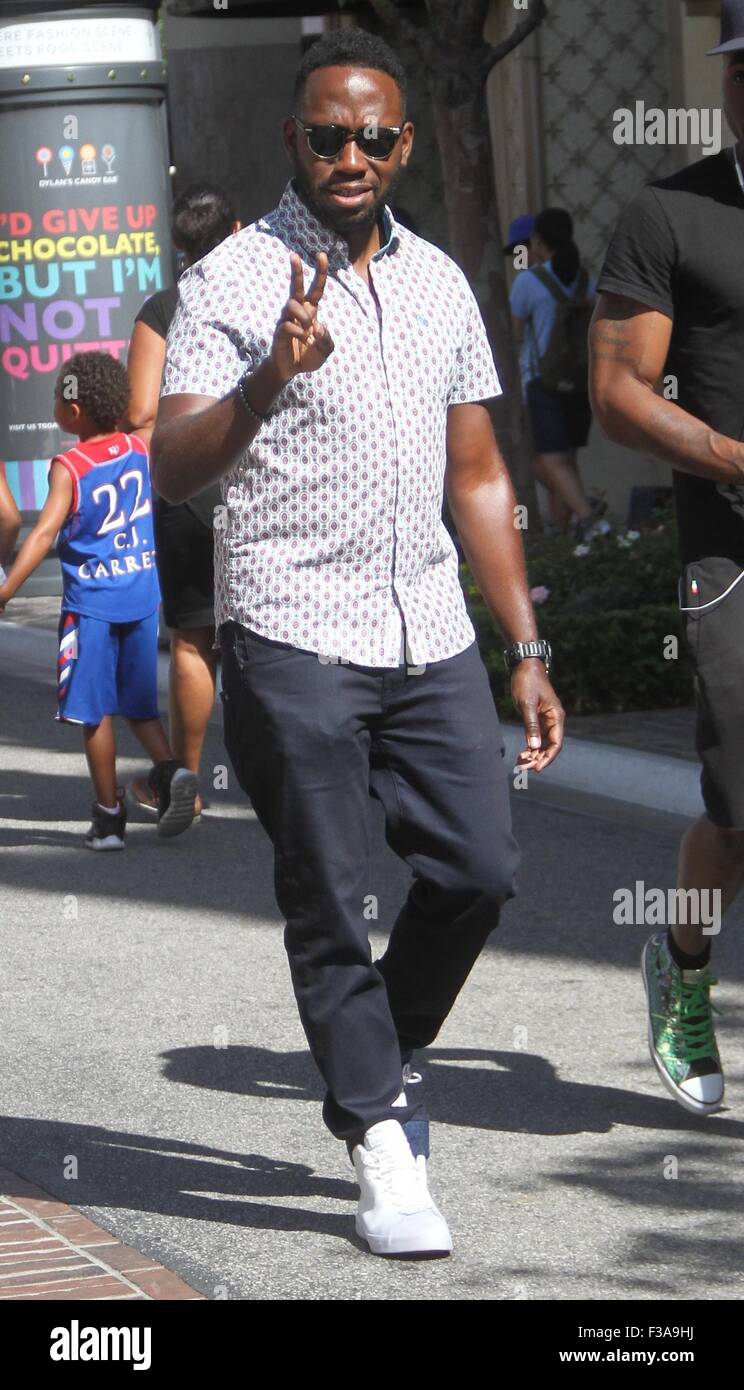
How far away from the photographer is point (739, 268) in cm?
429

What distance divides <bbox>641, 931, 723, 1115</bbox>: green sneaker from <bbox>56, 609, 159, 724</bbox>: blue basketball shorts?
328 cm

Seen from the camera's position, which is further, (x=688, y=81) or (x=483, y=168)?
(x=688, y=81)

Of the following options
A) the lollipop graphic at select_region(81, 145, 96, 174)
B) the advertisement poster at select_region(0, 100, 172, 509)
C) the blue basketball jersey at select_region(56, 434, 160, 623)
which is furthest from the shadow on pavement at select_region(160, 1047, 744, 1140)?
the lollipop graphic at select_region(81, 145, 96, 174)

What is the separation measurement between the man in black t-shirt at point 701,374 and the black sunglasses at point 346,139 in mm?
712

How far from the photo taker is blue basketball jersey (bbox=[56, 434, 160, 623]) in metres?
7.61

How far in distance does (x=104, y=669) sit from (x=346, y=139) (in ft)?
13.5

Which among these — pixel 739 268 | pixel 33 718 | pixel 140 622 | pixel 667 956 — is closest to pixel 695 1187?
pixel 667 956

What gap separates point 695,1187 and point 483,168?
7739 millimetres

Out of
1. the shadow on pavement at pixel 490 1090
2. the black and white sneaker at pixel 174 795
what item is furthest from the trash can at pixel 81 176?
the shadow on pavement at pixel 490 1090

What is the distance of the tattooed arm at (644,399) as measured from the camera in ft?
13.9

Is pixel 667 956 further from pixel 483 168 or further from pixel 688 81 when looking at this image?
pixel 688 81

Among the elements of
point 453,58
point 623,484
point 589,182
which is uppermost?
point 453,58

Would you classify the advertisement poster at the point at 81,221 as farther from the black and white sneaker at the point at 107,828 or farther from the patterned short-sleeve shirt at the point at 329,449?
the patterned short-sleeve shirt at the point at 329,449

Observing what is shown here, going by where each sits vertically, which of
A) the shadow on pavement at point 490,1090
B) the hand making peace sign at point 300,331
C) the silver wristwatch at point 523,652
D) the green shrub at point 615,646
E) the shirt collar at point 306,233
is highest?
the shirt collar at point 306,233
